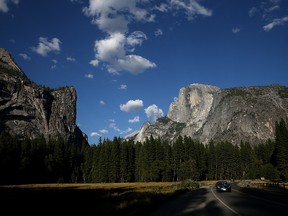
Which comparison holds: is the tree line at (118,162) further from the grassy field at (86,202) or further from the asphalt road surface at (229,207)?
the asphalt road surface at (229,207)

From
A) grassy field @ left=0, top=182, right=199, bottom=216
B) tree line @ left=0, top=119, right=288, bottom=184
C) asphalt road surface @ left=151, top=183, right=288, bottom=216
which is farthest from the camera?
tree line @ left=0, top=119, right=288, bottom=184

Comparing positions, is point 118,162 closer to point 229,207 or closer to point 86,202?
point 86,202

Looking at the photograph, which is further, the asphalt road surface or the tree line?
the tree line

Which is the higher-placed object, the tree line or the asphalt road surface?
the tree line

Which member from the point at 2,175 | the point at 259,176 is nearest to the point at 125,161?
the point at 2,175

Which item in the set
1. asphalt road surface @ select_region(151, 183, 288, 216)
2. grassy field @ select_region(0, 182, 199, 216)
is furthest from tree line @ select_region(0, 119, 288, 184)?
asphalt road surface @ select_region(151, 183, 288, 216)

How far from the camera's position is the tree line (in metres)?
100

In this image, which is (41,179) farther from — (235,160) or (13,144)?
(235,160)

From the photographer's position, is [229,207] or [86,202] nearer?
[229,207]

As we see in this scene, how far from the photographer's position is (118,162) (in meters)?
117

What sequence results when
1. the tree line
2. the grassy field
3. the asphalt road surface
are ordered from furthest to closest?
the tree line
the grassy field
the asphalt road surface

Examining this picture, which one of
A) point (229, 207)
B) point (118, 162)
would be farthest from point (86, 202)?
point (118, 162)

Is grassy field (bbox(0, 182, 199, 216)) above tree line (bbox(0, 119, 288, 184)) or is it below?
below

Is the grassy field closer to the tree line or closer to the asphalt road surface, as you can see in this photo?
the asphalt road surface
